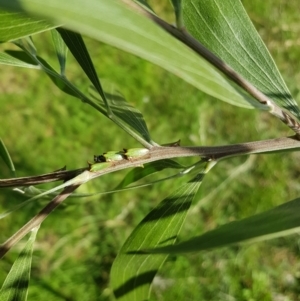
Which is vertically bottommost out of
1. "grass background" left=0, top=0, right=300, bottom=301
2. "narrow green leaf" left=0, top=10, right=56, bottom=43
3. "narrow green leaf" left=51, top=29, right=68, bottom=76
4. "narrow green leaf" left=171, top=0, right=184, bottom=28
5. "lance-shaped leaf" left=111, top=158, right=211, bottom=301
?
"grass background" left=0, top=0, right=300, bottom=301

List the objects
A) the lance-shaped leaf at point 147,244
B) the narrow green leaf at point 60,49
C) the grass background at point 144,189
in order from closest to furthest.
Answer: the lance-shaped leaf at point 147,244 < the narrow green leaf at point 60,49 < the grass background at point 144,189

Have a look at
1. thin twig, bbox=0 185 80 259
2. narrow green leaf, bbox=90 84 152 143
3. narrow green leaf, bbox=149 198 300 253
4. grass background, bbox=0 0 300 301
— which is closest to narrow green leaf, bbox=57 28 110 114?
narrow green leaf, bbox=90 84 152 143

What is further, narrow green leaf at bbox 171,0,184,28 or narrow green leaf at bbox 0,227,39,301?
narrow green leaf at bbox 0,227,39,301

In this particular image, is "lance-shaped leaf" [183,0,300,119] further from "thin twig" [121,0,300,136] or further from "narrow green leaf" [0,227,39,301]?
"narrow green leaf" [0,227,39,301]

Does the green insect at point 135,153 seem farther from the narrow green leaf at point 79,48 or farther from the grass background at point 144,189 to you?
the grass background at point 144,189

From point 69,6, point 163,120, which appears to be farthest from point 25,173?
point 69,6

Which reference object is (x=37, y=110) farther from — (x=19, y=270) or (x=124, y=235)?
(x=19, y=270)

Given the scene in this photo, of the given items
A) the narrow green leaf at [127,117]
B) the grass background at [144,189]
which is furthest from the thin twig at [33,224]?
the grass background at [144,189]
